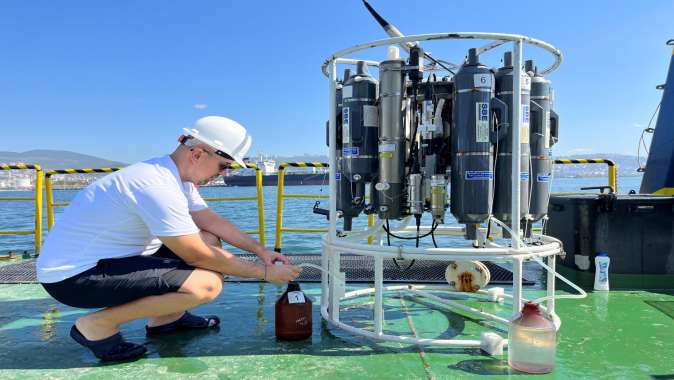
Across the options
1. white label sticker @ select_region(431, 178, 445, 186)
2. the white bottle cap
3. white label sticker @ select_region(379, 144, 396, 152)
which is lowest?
white label sticker @ select_region(431, 178, 445, 186)

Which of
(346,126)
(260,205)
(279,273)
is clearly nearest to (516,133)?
(346,126)

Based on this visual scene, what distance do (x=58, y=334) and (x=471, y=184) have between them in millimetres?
2902

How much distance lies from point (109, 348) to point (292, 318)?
3.51ft

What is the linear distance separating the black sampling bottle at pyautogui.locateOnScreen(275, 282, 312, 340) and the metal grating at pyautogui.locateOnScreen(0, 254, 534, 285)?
1.73 m

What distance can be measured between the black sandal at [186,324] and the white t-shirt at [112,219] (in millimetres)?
779

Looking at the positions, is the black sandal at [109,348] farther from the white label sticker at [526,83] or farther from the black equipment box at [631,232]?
the black equipment box at [631,232]

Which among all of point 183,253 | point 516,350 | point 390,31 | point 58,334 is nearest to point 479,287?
point 516,350

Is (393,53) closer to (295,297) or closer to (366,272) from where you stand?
(295,297)

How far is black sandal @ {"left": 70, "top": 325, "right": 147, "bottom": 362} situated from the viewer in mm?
2773

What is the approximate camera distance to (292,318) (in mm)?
3119

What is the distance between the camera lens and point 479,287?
4.11 m

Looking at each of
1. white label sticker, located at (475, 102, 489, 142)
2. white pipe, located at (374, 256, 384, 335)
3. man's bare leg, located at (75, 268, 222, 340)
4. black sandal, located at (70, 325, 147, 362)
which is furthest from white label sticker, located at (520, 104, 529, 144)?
black sandal, located at (70, 325, 147, 362)

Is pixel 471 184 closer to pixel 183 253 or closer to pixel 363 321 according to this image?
pixel 363 321

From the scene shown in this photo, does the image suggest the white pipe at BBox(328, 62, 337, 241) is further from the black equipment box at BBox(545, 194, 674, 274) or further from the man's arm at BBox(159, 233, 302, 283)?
the black equipment box at BBox(545, 194, 674, 274)
